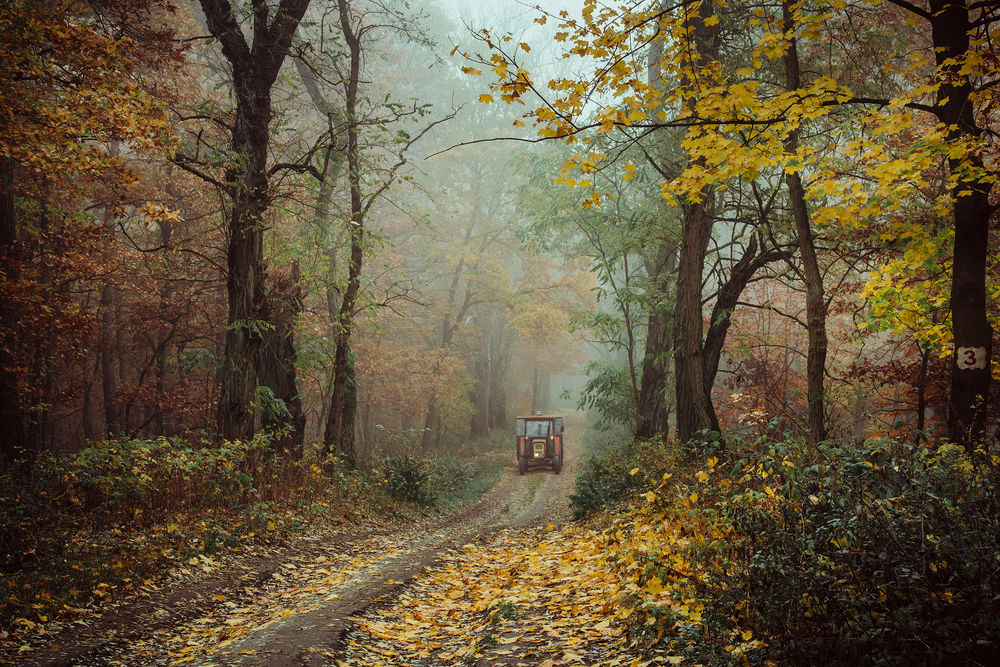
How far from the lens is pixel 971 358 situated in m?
4.71

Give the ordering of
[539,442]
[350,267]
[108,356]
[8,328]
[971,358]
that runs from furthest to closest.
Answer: [539,442]
[108,356]
[350,267]
[8,328]
[971,358]

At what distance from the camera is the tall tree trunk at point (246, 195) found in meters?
8.21

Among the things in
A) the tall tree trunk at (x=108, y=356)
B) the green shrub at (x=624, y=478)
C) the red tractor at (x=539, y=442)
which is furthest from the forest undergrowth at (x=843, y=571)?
the red tractor at (x=539, y=442)

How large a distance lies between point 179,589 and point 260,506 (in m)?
2.28

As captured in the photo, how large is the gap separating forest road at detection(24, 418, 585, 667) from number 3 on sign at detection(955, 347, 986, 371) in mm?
5331

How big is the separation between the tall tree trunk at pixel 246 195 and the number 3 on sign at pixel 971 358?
8104 millimetres

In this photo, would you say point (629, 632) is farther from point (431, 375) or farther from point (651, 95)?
point (431, 375)

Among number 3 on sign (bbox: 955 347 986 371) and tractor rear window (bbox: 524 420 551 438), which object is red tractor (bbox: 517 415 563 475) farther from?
number 3 on sign (bbox: 955 347 986 371)

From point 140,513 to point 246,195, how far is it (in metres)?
4.44

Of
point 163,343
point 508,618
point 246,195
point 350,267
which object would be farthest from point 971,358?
point 163,343

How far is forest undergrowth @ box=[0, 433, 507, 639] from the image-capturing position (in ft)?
15.4

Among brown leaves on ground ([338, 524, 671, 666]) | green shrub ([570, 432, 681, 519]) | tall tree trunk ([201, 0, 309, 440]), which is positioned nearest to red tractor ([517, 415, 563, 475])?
green shrub ([570, 432, 681, 519])

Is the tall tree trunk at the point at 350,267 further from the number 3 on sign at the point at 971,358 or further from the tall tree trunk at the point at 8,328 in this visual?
the number 3 on sign at the point at 971,358

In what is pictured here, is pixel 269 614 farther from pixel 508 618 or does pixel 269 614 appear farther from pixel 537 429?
pixel 537 429
